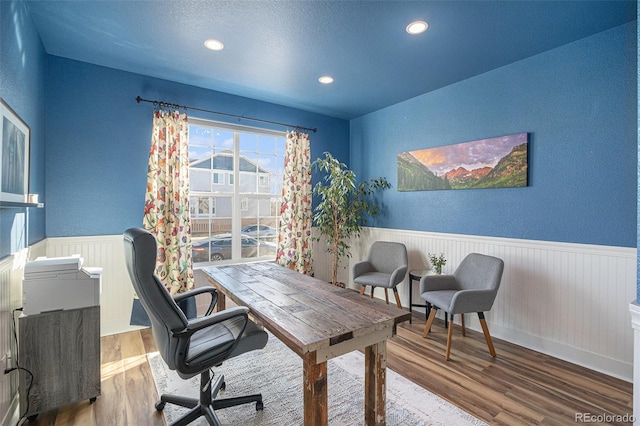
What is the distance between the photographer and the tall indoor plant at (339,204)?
3.98m

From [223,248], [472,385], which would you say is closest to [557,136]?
[472,385]

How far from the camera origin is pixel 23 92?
80.0 inches

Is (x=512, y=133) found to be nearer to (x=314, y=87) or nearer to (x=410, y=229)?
(x=410, y=229)

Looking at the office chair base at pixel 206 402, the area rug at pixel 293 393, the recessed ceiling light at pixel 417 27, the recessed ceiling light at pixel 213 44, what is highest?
the recessed ceiling light at pixel 213 44

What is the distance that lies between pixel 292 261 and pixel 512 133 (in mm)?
2824

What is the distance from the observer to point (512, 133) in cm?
285

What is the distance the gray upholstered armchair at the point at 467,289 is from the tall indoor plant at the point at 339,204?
1447mm

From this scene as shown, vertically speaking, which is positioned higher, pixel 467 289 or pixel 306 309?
pixel 306 309

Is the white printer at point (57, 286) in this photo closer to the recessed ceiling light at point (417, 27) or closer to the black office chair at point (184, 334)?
the black office chair at point (184, 334)

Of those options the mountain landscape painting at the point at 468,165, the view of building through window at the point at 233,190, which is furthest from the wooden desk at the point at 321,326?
the mountain landscape painting at the point at 468,165

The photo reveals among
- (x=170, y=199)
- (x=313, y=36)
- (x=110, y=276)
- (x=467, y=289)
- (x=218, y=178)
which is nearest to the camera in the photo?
(x=313, y=36)

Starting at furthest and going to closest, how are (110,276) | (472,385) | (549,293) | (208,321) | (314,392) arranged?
(110,276)
(549,293)
(472,385)
(208,321)
(314,392)

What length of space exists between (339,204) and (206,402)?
2.74 m

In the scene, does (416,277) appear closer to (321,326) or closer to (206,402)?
(321,326)
